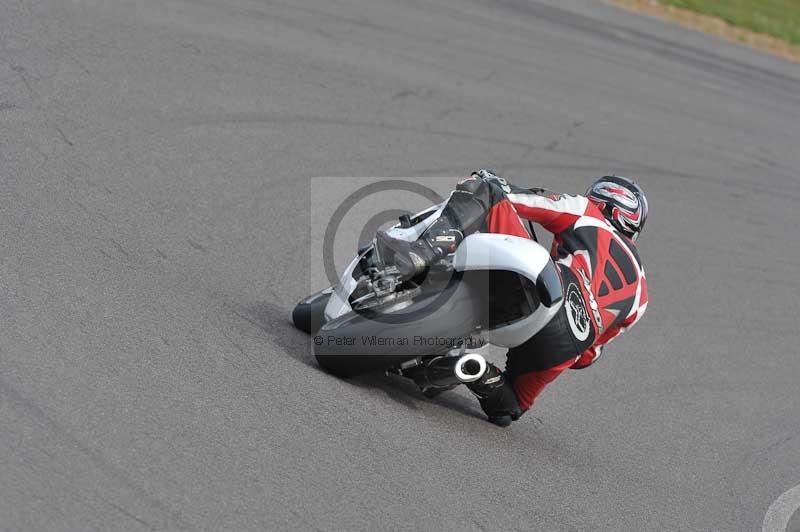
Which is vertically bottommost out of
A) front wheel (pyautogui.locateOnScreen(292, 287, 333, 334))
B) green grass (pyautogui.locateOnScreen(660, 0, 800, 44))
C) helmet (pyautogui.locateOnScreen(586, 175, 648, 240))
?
front wheel (pyautogui.locateOnScreen(292, 287, 333, 334))

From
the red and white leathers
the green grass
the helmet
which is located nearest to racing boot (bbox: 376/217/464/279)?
the red and white leathers

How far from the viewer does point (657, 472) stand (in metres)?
6.09

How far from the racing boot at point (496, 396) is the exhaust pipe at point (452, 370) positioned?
9.3 inches

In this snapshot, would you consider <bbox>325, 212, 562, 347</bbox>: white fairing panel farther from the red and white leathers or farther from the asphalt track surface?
the asphalt track surface

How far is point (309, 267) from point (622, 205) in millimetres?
2140

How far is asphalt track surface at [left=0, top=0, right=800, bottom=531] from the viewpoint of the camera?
425cm

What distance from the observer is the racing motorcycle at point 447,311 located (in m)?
4.81

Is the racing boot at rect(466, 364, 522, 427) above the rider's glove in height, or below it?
below

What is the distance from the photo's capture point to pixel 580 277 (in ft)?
18.0

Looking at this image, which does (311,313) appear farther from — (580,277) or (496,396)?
(580,277)

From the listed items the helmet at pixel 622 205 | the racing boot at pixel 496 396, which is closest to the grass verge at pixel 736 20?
the helmet at pixel 622 205

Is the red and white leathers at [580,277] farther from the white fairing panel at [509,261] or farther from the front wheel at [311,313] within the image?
the front wheel at [311,313]

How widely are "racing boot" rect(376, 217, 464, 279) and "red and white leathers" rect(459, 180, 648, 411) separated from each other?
42 cm

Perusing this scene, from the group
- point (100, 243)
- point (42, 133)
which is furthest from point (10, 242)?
point (42, 133)
